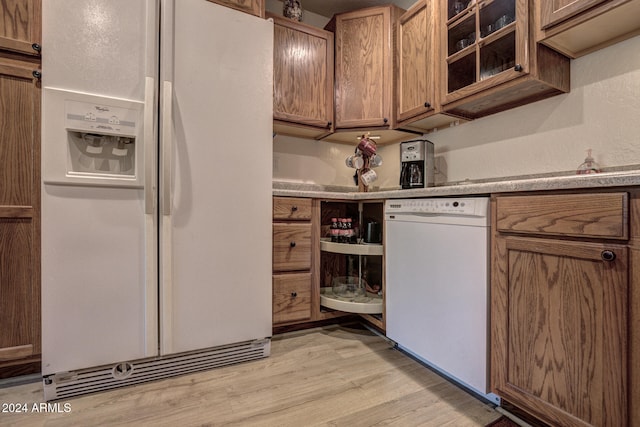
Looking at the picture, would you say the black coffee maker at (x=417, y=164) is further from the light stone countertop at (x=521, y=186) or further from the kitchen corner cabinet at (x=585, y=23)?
the kitchen corner cabinet at (x=585, y=23)

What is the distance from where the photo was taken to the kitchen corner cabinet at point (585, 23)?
107cm

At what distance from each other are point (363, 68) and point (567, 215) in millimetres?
1696

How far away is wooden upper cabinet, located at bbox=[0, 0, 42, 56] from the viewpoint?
1.26 metres

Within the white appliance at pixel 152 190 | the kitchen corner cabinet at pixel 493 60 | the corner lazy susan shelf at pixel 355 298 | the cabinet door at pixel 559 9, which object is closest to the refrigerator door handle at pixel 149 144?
the white appliance at pixel 152 190

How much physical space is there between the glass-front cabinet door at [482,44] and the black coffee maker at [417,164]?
0.33 m

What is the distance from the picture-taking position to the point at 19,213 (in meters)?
1.29

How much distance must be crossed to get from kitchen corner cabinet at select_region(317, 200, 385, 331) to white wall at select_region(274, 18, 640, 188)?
657 mm

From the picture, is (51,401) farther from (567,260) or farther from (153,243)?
(567,260)

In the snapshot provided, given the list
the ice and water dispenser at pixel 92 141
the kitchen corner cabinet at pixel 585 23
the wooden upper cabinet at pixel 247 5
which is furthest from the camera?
the wooden upper cabinet at pixel 247 5

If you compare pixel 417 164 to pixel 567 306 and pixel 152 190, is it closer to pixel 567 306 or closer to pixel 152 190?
pixel 567 306

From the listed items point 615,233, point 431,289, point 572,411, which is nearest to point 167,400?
point 431,289

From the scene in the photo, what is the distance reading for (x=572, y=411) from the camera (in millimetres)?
886

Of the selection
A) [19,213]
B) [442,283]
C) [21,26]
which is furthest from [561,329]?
[21,26]

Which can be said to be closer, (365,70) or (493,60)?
(493,60)
